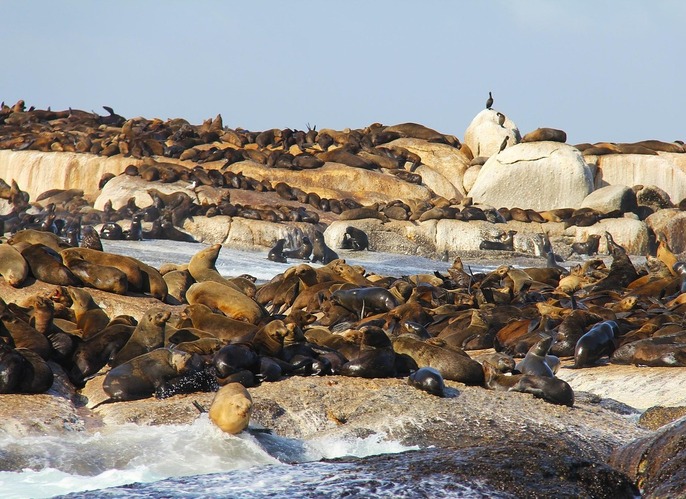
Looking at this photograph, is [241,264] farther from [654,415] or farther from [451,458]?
[451,458]

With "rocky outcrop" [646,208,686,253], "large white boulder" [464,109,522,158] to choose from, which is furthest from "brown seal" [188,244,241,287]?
"large white boulder" [464,109,522,158]

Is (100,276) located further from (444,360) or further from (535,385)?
(535,385)

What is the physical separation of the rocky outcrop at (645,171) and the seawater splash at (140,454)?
90.8ft

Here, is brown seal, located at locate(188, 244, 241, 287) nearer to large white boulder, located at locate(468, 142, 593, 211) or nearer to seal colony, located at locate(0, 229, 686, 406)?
seal colony, located at locate(0, 229, 686, 406)

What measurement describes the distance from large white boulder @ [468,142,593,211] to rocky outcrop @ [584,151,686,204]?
2062 mm

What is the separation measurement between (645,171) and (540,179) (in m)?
4.31

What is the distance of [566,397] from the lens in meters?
8.55

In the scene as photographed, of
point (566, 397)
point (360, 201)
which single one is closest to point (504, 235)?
point (360, 201)

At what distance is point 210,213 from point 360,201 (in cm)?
645

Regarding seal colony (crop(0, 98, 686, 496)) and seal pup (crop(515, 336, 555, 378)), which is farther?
seal pup (crop(515, 336, 555, 378))

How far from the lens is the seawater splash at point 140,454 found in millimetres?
6266

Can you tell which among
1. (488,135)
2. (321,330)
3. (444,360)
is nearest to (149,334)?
(321,330)

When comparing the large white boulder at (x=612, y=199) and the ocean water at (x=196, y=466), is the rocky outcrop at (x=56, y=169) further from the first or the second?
the ocean water at (x=196, y=466)

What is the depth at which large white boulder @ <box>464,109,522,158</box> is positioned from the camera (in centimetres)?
3634
